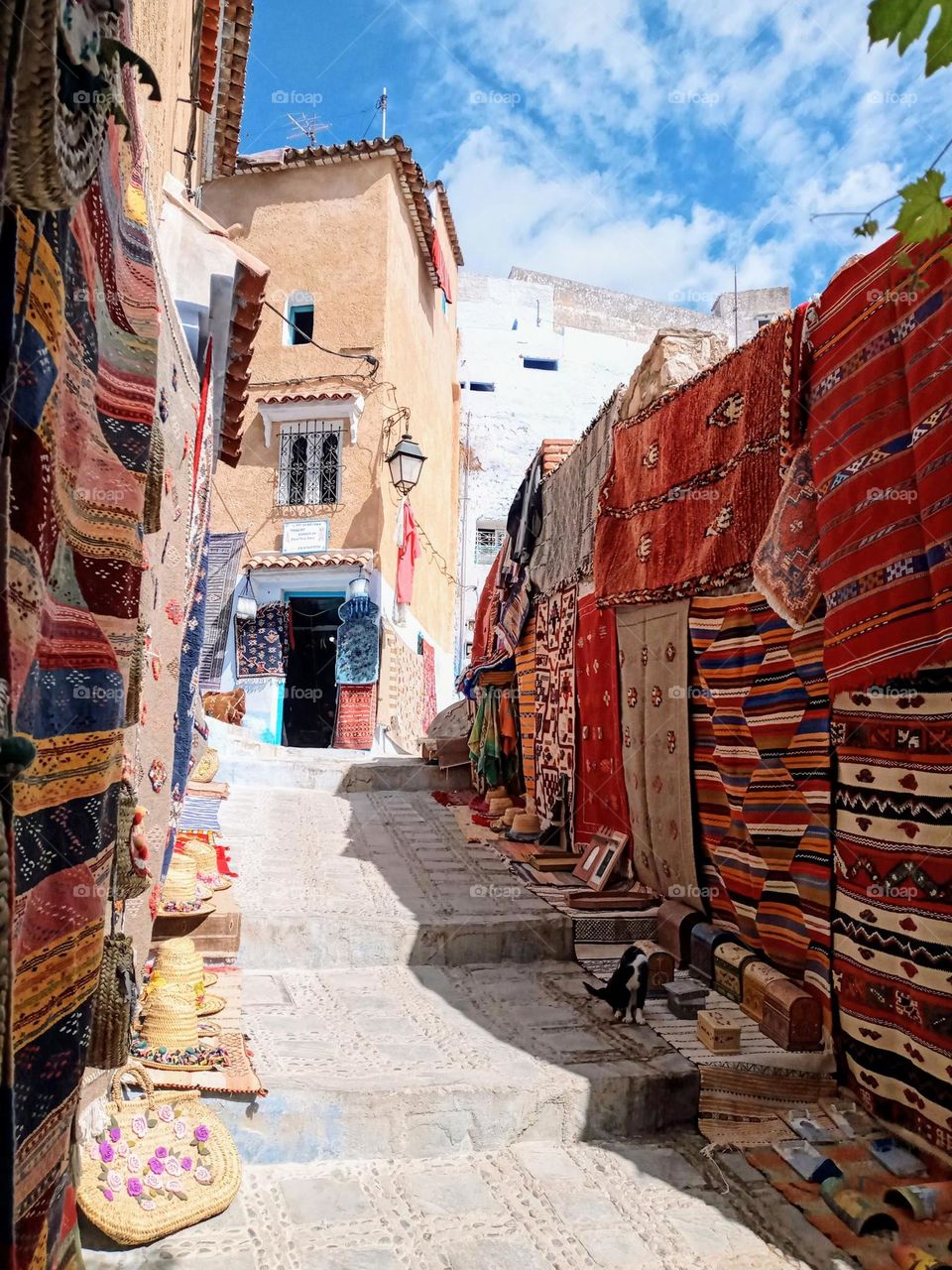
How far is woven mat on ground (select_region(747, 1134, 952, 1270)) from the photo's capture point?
2752mm

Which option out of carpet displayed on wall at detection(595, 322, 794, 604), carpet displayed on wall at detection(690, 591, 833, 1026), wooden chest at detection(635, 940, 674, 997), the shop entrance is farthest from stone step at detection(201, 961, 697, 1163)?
the shop entrance

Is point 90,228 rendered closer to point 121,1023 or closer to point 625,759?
point 121,1023

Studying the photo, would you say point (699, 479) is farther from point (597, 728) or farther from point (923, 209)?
Answer: point (923, 209)

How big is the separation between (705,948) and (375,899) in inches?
90.3

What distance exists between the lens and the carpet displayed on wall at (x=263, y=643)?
1481 cm

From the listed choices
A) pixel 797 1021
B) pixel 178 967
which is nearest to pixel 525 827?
pixel 797 1021

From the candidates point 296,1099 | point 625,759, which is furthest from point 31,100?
point 625,759

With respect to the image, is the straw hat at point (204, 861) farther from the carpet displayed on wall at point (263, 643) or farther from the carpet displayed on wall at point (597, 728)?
the carpet displayed on wall at point (263, 643)

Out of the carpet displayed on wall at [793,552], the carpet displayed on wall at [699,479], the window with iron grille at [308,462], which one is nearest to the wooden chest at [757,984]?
the carpet displayed on wall at [793,552]

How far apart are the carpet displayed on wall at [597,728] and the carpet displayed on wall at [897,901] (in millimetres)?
2898

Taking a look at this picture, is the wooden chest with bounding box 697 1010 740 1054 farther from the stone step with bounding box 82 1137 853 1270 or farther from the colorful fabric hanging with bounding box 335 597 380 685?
the colorful fabric hanging with bounding box 335 597 380 685

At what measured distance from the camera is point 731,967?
178 inches

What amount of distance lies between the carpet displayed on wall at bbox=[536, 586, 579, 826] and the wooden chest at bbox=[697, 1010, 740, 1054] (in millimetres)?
3701

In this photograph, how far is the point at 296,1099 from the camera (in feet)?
11.1
